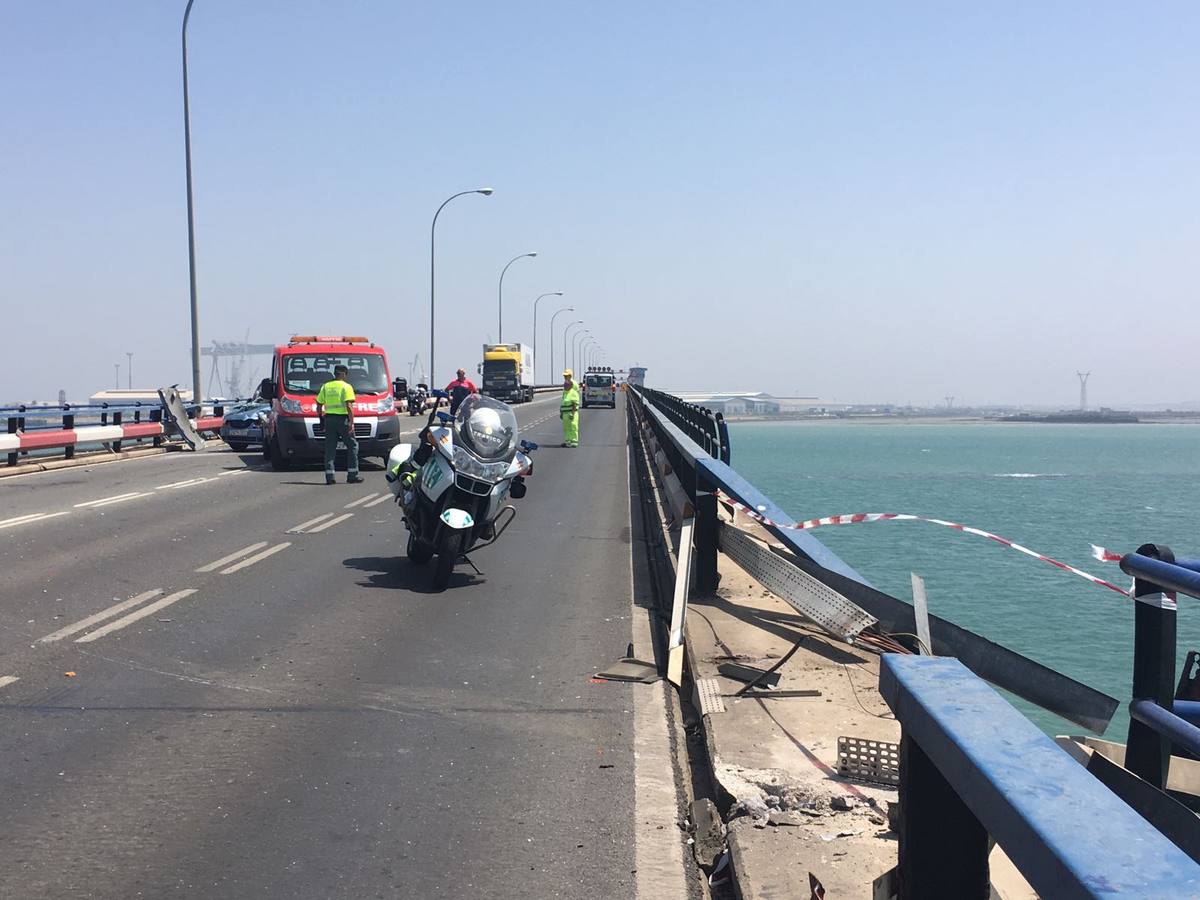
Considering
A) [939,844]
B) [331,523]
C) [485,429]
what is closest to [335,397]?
[331,523]

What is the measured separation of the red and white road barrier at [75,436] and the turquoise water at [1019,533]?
16.7m

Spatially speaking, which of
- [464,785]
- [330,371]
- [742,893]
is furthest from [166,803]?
[330,371]

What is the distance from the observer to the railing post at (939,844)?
254 cm

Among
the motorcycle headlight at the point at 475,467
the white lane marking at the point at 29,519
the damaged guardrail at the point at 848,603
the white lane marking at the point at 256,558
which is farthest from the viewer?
the white lane marking at the point at 29,519

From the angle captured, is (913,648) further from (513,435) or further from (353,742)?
(513,435)

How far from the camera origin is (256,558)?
1216cm

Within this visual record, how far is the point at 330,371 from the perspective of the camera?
24.2m

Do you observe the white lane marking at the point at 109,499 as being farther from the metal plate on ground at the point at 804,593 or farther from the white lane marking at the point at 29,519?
the metal plate on ground at the point at 804,593

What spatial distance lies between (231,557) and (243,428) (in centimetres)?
1882

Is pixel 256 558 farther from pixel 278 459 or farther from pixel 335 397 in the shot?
pixel 278 459

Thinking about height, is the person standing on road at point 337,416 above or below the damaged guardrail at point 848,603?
above

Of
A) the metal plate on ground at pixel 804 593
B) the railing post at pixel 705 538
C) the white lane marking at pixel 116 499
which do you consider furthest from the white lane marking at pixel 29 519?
the metal plate on ground at pixel 804 593

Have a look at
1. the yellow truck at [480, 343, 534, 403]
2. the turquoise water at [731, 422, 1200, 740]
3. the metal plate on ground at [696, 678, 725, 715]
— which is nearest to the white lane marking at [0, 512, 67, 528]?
the metal plate on ground at [696, 678, 725, 715]

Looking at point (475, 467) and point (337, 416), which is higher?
point (337, 416)
